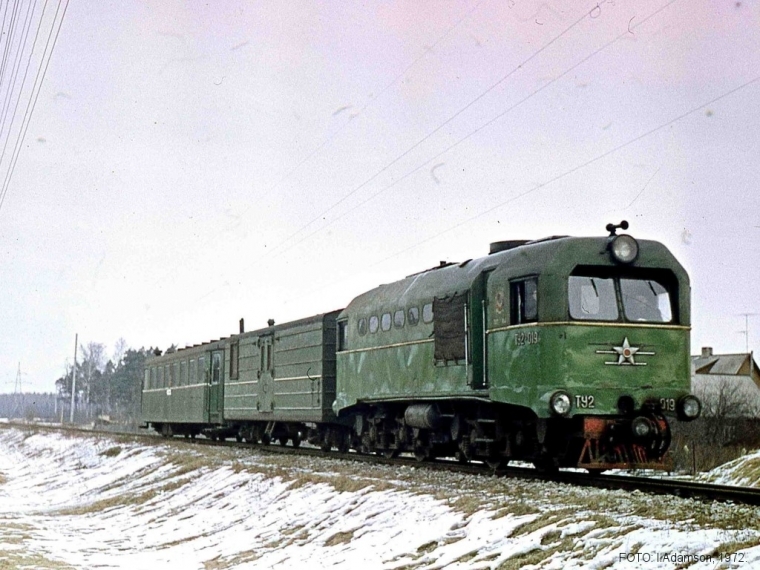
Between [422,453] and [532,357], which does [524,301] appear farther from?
[422,453]

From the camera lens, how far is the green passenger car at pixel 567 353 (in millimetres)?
14016

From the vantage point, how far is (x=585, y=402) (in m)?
13.9

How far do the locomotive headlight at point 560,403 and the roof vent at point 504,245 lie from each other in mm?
3727

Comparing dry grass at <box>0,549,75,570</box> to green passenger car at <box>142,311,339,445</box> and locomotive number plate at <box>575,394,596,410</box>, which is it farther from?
locomotive number plate at <box>575,394,596,410</box>

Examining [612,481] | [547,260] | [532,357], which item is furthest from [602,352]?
[612,481]

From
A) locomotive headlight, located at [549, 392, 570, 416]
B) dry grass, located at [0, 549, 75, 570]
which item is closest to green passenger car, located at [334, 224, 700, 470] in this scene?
locomotive headlight, located at [549, 392, 570, 416]

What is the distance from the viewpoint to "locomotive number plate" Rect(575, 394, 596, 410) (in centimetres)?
1391

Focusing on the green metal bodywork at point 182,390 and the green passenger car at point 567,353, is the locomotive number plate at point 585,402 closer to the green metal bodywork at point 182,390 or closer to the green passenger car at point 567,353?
the green passenger car at point 567,353

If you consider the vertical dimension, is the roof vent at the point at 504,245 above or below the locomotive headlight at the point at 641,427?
above

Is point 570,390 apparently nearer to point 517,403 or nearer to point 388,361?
point 517,403

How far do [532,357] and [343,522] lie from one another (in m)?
3.83

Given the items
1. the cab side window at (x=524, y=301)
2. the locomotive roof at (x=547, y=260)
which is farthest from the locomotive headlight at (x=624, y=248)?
the cab side window at (x=524, y=301)

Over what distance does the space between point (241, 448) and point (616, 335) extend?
17.4 metres

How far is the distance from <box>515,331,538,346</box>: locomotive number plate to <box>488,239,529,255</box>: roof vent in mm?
2461
